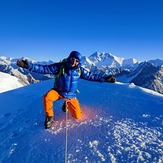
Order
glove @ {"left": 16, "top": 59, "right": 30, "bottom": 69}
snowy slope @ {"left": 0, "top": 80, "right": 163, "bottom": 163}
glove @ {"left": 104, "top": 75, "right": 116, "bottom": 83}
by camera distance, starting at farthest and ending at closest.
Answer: glove @ {"left": 104, "top": 75, "right": 116, "bottom": 83}, glove @ {"left": 16, "top": 59, "right": 30, "bottom": 69}, snowy slope @ {"left": 0, "top": 80, "right": 163, "bottom": 163}

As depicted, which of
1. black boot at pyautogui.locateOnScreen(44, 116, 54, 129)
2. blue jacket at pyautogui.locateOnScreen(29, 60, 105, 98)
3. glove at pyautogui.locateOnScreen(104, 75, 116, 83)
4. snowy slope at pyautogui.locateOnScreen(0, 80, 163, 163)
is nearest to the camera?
snowy slope at pyautogui.locateOnScreen(0, 80, 163, 163)

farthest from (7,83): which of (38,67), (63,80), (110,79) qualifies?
(110,79)

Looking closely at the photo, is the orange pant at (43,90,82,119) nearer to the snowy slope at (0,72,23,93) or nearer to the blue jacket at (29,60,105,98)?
the blue jacket at (29,60,105,98)

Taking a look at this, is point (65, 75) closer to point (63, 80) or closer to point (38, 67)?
point (63, 80)

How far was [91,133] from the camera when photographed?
391 cm

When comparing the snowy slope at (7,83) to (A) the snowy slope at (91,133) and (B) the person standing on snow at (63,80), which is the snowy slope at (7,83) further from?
(B) the person standing on snow at (63,80)

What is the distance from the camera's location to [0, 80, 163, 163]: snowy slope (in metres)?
3.16

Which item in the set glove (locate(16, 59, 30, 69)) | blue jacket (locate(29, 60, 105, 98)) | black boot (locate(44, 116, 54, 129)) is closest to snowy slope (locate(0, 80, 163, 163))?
black boot (locate(44, 116, 54, 129))

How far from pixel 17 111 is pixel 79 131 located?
2354mm

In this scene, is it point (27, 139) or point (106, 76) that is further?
point (106, 76)

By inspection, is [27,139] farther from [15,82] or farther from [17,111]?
[15,82]

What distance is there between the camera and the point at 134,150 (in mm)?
3221

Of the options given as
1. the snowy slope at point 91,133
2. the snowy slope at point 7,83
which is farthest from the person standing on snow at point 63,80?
the snowy slope at point 7,83

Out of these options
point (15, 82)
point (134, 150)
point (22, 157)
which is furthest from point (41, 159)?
point (15, 82)
